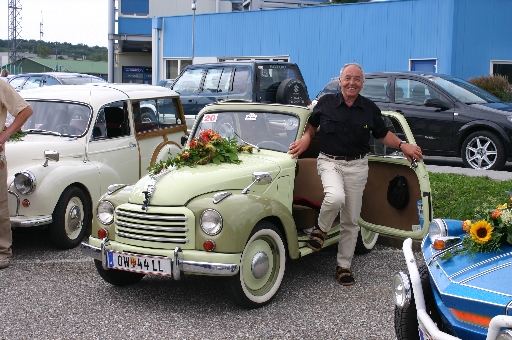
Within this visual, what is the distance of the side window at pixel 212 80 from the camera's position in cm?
1386

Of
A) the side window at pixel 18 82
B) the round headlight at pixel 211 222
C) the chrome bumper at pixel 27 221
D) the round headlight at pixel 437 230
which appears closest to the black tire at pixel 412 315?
the round headlight at pixel 437 230

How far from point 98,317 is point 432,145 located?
808 cm

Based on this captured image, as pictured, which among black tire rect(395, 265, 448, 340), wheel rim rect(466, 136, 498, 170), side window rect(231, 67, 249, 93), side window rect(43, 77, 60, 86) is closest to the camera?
black tire rect(395, 265, 448, 340)

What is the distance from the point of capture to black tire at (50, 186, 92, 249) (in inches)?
274

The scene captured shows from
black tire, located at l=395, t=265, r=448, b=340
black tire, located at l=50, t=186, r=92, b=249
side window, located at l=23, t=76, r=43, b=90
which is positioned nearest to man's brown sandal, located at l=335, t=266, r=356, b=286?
black tire, located at l=395, t=265, r=448, b=340

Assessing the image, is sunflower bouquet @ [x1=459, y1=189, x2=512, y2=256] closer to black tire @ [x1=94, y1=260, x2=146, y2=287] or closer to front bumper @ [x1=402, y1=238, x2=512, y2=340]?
front bumper @ [x1=402, y1=238, x2=512, y2=340]

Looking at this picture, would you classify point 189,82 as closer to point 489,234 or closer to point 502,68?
point 502,68

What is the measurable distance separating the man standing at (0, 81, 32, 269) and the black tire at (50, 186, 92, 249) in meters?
0.54

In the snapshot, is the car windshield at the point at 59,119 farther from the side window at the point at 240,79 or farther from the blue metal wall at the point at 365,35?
the blue metal wall at the point at 365,35

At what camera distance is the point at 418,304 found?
367 cm

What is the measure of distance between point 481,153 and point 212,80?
571cm

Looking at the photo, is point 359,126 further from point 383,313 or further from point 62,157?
point 62,157

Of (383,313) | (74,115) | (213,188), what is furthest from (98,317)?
(74,115)

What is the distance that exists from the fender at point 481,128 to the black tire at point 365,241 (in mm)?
Result: 4839
